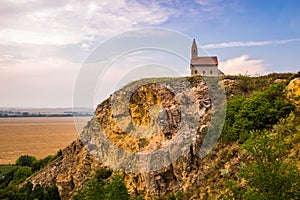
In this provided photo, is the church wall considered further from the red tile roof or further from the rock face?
the rock face

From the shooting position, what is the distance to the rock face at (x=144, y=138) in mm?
23609

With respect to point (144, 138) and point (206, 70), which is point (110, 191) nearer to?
point (144, 138)

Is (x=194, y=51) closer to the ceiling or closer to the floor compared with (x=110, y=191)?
closer to the ceiling

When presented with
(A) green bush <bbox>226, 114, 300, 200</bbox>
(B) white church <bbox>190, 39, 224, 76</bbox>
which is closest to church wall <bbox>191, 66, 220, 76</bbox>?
(B) white church <bbox>190, 39, 224, 76</bbox>

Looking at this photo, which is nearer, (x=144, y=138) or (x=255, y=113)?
(x=255, y=113)

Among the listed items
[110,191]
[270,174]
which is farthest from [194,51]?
[270,174]

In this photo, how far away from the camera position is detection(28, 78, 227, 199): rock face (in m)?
23.6

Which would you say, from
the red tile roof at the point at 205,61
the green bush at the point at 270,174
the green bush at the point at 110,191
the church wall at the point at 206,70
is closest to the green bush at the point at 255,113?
the green bush at the point at 110,191

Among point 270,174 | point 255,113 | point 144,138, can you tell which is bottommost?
point 270,174

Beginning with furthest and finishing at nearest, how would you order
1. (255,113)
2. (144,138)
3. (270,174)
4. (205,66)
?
(205,66), (144,138), (255,113), (270,174)

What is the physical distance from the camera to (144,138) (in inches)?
1117

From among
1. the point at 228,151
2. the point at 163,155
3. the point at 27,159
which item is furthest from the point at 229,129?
the point at 27,159

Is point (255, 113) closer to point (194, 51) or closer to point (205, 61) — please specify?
point (205, 61)

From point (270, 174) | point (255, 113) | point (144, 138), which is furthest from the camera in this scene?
point (144, 138)
